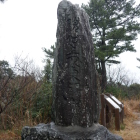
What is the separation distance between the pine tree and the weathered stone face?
11.2 m

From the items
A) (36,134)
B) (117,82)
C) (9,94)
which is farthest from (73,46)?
(117,82)

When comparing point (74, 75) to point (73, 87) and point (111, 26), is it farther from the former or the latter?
point (111, 26)

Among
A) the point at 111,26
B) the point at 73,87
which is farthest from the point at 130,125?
the point at 111,26

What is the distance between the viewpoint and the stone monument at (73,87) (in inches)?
115

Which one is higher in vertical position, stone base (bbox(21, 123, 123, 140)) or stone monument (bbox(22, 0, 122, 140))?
stone monument (bbox(22, 0, 122, 140))

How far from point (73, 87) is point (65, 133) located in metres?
0.63

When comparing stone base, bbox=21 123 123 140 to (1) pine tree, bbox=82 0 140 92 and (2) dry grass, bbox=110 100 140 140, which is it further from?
(1) pine tree, bbox=82 0 140 92

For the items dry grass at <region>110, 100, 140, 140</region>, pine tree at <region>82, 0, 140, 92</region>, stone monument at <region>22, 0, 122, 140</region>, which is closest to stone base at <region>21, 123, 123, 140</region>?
stone monument at <region>22, 0, 122, 140</region>

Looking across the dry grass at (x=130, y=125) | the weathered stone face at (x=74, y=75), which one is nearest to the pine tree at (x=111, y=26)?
the dry grass at (x=130, y=125)

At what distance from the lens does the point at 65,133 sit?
2822 millimetres

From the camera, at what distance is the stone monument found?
9.62ft

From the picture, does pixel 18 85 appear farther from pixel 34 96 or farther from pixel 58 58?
pixel 58 58

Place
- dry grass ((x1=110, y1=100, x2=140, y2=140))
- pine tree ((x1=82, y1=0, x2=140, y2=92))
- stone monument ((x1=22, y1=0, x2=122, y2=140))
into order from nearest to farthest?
stone monument ((x1=22, y1=0, x2=122, y2=140)) → dry grass ((x1=110, y1=100, x2=140, y2=140)) → pine tree ((x1=82, y1=0, x2=140, y2=92))

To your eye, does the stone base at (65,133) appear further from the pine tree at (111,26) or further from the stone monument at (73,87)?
the pine tree at (111,26)
